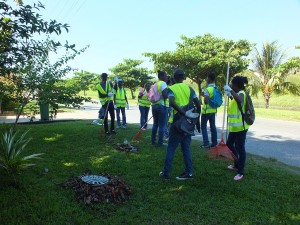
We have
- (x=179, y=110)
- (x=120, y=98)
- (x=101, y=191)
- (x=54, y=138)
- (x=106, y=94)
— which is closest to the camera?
(x=101, y=191)

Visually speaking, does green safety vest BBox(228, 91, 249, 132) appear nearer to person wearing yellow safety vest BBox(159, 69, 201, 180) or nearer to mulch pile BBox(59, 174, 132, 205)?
person wearing yellow safety vest BBox(159, 69, 201, 180)

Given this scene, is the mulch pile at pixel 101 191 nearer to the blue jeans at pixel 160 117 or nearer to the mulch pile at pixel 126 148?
the mulch pile at pixel 126 148

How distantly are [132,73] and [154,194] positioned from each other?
145 feet

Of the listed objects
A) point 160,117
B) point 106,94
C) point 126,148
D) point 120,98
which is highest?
point 106,94

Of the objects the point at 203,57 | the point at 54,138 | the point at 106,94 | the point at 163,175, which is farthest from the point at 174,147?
the point at 203,57

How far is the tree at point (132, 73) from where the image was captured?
47500 millimetres

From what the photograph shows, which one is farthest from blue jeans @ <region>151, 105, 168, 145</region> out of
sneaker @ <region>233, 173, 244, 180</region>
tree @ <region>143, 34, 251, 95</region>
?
tree @ <region>143, 34, 251, 95</region>

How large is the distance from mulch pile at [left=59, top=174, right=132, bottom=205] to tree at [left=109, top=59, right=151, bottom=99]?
43132mm

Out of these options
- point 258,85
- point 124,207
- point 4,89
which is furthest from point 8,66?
point 258,85

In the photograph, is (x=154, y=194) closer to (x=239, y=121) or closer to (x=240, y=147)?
(x=240, y=147)

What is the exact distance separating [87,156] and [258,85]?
25380 millimetres

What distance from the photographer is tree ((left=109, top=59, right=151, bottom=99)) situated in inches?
1870

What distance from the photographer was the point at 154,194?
4.49m

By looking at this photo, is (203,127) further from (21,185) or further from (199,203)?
(21,185)
